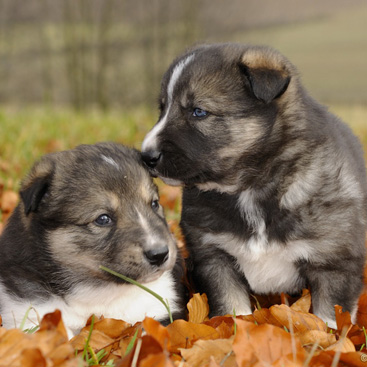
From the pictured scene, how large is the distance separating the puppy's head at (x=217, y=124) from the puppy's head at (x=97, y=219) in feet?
0.85

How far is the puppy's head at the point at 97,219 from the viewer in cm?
312

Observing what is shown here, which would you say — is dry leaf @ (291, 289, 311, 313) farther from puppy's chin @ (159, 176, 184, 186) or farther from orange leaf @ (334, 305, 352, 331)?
puppy's chin @ (159, 176, 184, 186)

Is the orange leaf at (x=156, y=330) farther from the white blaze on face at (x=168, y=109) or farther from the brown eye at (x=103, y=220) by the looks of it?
the white blaze on face at (x=168, y=109)

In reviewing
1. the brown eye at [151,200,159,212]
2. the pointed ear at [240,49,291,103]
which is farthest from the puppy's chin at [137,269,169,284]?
the pointed ear at [240,49,291,103]

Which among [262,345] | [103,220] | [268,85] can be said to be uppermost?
[268,85]

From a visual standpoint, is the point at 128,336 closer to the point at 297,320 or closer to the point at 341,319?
the point at 297,320

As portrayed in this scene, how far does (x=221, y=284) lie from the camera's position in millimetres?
3576

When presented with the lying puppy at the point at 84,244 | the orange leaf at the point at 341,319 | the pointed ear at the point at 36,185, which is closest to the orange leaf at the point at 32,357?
the lying puppy at the point at 84,244

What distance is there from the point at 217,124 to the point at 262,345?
151 cm

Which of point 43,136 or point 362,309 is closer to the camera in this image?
point 362,309

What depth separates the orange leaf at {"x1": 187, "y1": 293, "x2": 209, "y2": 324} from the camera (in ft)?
11.2

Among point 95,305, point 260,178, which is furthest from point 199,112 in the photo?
point 95,305

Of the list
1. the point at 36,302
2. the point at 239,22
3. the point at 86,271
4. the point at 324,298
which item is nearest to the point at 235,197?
the point at 324,298

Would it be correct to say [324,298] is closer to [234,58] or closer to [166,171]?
[166,171]
